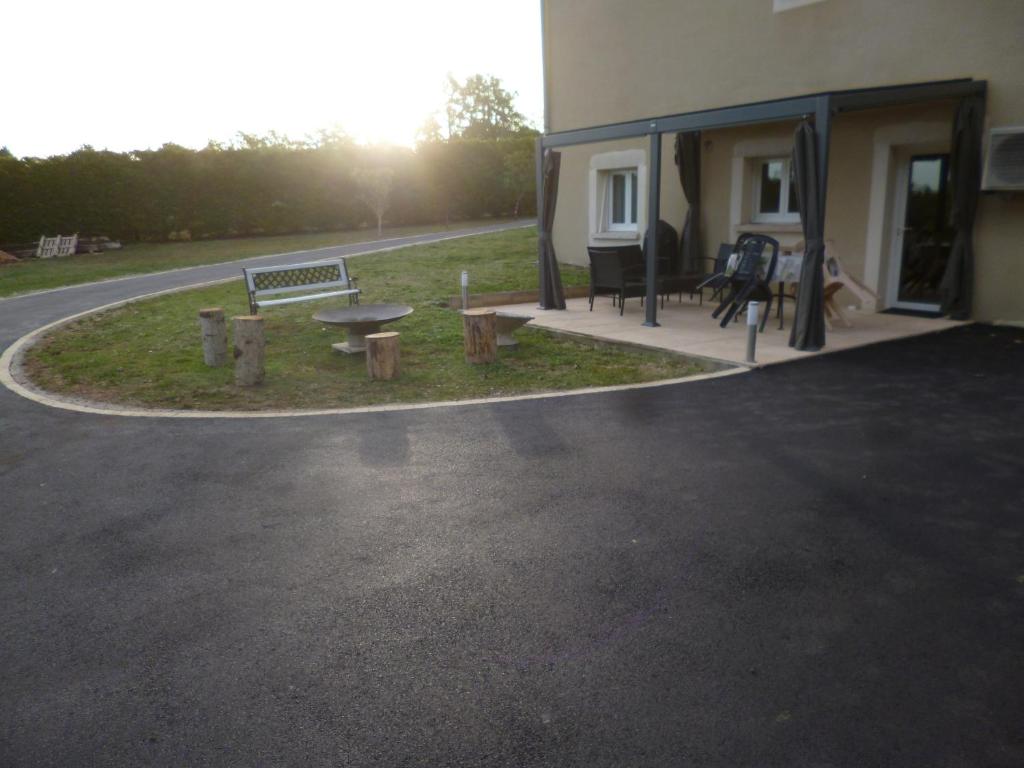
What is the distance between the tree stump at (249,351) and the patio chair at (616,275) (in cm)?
554

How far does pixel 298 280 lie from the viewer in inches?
449

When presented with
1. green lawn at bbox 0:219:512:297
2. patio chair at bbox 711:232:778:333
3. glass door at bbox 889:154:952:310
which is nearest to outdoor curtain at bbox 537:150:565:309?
patio chair at bbox 711:232:778:333

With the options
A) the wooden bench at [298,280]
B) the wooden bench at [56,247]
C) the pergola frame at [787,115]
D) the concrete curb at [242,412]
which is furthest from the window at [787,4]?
the wooden bench at [56,247]

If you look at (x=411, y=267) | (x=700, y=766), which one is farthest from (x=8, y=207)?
(x=700, y=766)

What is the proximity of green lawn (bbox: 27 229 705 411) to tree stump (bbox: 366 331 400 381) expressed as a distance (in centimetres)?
12

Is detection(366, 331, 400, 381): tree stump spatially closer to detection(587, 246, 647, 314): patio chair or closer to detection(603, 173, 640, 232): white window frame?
detection(587, 246, 647, 314): patio chair

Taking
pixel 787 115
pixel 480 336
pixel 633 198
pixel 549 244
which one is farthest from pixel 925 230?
pixel 480 336

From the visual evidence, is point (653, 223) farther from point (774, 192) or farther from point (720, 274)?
point (774, 192)

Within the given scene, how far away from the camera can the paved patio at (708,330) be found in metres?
9.16

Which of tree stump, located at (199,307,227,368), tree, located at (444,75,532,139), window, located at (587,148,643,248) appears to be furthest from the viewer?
tree, located at (444,75,532,139)

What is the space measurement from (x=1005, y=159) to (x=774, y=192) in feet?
13.5

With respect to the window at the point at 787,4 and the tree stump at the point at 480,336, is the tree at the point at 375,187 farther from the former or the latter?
the tree stump at the point at 480,336

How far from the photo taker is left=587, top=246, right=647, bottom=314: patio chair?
1184 cm

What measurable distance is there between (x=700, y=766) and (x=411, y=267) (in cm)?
1604
